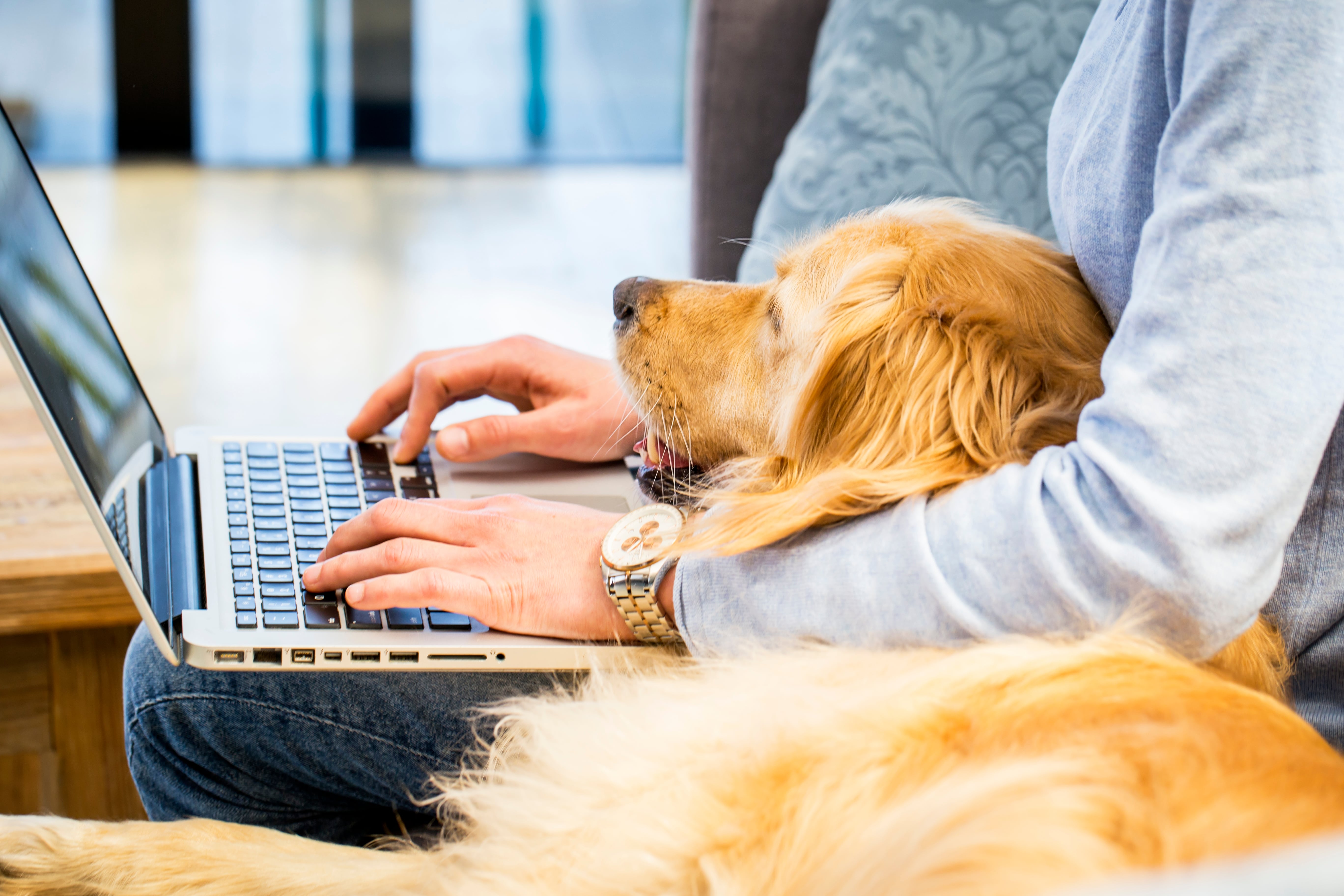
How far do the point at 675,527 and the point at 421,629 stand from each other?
8.7 inches

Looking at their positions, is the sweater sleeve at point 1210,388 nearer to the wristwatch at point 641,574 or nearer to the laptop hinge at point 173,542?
the wristwatch at point 641,574

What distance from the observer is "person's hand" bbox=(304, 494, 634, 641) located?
0.87 metres

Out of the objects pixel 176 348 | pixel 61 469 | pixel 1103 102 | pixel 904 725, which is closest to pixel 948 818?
pixel 904 725

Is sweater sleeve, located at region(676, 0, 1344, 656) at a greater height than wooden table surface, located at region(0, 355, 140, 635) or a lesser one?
greater

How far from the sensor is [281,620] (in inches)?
35.1

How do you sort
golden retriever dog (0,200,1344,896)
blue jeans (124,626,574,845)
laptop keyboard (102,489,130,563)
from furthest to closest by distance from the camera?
blue jeans (124,626,574,845)
laptop keyboard (102,489,130,563)
golden retriever dog (0,200,1344,896)

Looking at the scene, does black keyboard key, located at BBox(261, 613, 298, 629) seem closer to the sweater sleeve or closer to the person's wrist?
the person's wrist

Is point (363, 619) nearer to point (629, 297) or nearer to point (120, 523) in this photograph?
point (120, 523)

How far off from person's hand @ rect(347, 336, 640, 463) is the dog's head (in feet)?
0.27

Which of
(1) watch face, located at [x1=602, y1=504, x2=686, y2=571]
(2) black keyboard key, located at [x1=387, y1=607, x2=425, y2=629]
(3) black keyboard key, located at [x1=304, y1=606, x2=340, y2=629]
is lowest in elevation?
(3) black keyboard key, located at [x1=304, y1=606, x2=340, y2=629]

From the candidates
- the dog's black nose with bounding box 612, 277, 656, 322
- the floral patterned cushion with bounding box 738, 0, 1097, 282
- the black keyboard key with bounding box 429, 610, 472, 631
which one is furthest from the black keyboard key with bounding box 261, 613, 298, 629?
the floral patterned cushion with bounding box 738, 0, 1097, 282

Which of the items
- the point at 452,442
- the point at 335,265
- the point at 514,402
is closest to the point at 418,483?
the point at 452,442

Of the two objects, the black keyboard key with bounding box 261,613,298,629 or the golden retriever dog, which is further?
the black keyboard key with bounding box 261,613,298,629

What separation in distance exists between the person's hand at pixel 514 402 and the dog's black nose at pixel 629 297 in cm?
6
